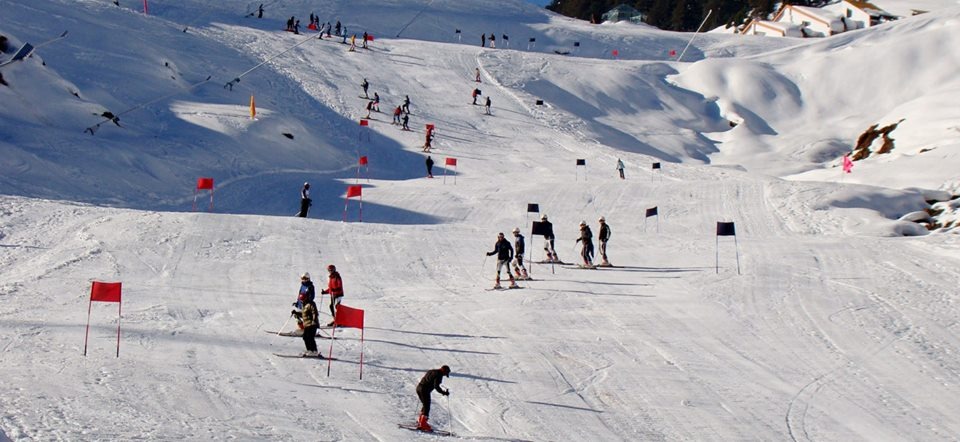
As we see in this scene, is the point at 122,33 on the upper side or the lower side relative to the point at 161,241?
upper

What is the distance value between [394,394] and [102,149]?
24.7 m

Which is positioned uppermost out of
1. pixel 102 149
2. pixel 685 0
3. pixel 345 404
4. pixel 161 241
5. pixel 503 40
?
pixel 685 0

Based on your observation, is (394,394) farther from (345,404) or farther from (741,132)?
(741,132)

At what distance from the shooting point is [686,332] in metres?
19.6

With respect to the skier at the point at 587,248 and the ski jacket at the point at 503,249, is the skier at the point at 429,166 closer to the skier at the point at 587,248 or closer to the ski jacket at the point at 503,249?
the skier at the point at 587,248

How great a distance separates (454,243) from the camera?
2769 cm

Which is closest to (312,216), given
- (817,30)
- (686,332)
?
(686,332)

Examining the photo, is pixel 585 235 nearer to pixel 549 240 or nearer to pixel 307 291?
pixel 549 240

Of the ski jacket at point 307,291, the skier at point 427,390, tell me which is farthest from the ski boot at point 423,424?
the ski jacket at point 307,291

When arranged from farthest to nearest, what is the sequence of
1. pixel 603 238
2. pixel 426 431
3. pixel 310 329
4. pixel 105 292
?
pixel 603 238 < pixel 310 329 < pixel 105 292 < pixel 426 431

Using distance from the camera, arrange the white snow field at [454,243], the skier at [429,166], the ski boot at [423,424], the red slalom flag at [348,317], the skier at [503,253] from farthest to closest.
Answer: the skier at [429,166] → the skier at [503,253] → the red slalom flag at [348,317] → the white snow field at [454,243] → the ski boot at [423,424]

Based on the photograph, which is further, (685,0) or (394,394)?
(685,0)

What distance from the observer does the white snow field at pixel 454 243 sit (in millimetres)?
15070

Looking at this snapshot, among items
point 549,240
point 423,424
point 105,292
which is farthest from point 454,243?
point 423,424
